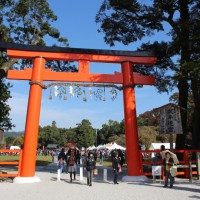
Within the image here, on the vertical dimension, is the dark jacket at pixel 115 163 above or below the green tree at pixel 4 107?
below

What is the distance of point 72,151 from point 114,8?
961 cm

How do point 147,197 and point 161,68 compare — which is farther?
point 161,68

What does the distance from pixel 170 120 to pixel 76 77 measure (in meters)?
5.41

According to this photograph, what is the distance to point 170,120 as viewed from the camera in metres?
14.6

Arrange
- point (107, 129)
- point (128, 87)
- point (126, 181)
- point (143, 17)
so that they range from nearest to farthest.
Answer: point (126, 181), point (128, 87), point (143, 17), point (107, 129)

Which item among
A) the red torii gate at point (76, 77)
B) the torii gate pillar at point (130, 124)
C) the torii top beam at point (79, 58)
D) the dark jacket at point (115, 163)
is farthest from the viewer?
the torii top beam at point (79, 58)

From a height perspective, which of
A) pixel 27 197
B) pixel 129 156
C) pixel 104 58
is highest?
pixel 104 58

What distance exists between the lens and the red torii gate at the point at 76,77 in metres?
12.6

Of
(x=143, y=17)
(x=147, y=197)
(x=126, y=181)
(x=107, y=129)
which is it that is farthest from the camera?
(x=107, y=129)

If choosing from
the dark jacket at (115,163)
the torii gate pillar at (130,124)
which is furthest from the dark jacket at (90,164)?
the torii gate pillar at (130,124)

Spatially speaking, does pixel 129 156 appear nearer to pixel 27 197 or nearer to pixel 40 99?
pixel 40 99

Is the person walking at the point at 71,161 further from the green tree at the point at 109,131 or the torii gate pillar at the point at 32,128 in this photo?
the green tree at the point at 109,131

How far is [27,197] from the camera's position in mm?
8500

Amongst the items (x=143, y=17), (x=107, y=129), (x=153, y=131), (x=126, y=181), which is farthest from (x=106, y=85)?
(x=107, y=129)
